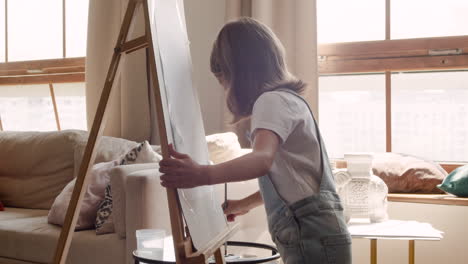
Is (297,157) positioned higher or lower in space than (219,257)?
higher

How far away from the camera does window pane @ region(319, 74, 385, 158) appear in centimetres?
323

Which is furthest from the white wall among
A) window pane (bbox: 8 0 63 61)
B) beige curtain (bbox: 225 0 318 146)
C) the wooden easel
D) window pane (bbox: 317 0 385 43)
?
the wooden easel

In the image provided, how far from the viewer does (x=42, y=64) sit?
4266 mm

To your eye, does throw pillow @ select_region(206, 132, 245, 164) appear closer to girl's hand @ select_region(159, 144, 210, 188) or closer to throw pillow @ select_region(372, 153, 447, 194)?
throw pillow @ select_region(372, 153, 447, 194)

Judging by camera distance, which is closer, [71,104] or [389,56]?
[389,56]

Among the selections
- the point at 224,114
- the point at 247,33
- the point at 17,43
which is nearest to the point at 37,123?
the point at 17,43

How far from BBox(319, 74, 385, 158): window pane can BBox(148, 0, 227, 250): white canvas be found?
1.64 m

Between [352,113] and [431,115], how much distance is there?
15.8 inches

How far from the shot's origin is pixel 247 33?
59.2 inches

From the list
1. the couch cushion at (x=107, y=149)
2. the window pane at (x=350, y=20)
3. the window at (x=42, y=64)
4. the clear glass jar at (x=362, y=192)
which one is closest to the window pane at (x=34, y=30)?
the window at (x=42, y=64)

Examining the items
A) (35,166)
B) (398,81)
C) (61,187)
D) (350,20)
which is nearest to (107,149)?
(61,187)

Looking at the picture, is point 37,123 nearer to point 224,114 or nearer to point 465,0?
point 224,114

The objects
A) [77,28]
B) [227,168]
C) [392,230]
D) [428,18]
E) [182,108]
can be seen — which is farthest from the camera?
[77,28]

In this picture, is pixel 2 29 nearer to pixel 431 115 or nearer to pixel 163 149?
pixel 431 115
